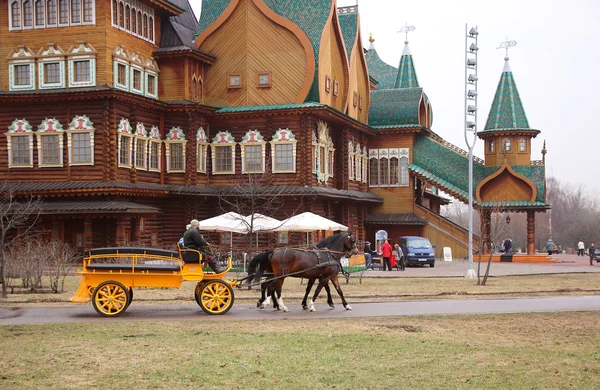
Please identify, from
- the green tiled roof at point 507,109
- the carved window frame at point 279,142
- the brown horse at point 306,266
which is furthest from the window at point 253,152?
the brown horse at point 306,266

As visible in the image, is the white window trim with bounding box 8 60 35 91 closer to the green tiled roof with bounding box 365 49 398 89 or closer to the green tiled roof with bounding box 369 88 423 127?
the green tiled roof with bounding box 369 88 423 127

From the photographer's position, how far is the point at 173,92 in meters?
43.1

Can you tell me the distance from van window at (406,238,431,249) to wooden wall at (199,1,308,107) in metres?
10.5

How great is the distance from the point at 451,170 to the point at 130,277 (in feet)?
125

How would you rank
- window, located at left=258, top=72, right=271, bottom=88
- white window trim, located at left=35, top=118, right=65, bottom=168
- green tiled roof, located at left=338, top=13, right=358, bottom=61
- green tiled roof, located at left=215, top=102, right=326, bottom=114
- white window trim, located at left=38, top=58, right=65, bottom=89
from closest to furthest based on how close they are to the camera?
white window trim, located at left=35, top=118, right=65, bottom=168 → white window trim, located at left=38, top=58, right=65, bottom=89 → green tiled roof, located at left=215, top=102, right=326, bottom=114 → window, located at left=258, top=72, right=271, bottom=88 → green tiled roof, located at left=338, top=13, right=358, bottom=61

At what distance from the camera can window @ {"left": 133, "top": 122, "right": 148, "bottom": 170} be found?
131ft

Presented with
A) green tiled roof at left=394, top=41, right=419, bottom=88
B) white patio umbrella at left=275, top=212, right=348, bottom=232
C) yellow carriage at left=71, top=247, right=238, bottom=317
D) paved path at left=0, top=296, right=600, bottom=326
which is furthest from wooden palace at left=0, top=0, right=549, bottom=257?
yellow carriage at left=71, top=247, right=238, bottom=317

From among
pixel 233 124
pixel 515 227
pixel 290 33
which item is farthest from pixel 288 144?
pixel 515 227

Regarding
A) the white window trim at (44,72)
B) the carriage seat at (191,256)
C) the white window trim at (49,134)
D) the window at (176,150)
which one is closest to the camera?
the carriage seat at (191,256)

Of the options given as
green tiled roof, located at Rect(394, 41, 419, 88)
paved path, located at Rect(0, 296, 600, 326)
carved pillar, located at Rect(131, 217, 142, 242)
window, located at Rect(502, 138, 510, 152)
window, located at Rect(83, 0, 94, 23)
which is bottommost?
paved path, located at Rect(0, 296, 600, 326)

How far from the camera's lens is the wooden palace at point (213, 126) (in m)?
38.3

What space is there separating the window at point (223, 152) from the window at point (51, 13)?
11.0 m

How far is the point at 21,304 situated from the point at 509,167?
38.0m

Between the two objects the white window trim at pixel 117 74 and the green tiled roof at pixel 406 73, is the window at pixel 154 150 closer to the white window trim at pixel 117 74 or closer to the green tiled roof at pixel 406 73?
the white window trim at pixel 117 74
